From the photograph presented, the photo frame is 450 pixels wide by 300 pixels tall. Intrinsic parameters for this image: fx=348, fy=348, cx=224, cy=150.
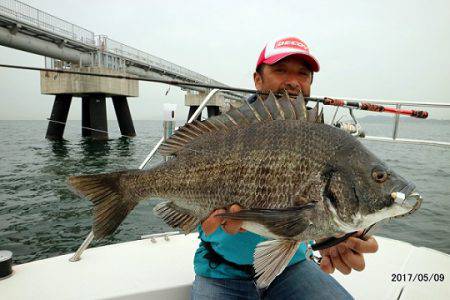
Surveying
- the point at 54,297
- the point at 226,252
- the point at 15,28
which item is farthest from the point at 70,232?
the point at 15,28

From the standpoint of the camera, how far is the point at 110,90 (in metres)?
26.7

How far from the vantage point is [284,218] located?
162 centimetres

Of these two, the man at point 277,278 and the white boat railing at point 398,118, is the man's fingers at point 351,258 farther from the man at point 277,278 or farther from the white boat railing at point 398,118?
the white boat railing at point 398,118

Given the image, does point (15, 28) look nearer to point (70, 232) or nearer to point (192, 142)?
point (70, 232)

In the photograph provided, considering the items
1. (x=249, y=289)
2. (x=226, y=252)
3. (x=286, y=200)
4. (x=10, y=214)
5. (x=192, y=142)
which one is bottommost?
(x=10, y=214)

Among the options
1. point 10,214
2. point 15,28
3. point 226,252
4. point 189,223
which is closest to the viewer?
point 189,223

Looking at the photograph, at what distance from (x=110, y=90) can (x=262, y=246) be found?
2698 centimetres

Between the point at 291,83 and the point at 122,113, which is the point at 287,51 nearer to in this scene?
the point at 291,83

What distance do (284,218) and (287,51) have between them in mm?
1389

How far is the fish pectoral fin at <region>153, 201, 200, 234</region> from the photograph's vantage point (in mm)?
2049

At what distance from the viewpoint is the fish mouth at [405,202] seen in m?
1.54
